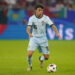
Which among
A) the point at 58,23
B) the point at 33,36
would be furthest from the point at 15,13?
the point at 33,36

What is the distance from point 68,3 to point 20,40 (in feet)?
18.8

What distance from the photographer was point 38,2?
27.4 metres

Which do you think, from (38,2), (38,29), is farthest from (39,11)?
(38,2)

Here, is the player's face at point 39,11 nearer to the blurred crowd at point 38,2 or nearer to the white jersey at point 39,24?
the white jersey at point 39,24

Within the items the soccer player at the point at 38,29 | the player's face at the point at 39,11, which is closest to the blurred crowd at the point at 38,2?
the soccer player at the point at 38,29

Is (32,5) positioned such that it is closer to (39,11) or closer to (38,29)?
(38,29)

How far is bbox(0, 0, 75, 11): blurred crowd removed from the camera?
2711cm

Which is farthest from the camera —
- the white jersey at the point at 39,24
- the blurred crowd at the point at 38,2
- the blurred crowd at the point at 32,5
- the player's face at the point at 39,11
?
the blurred crowd at the point at 38,2

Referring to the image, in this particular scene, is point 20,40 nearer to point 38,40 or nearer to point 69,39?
point 69,39

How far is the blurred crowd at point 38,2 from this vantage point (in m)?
27.1

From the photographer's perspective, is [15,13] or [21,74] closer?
[21,74]

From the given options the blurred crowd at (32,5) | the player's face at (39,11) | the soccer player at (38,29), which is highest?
the blurred crowd at (32,5)

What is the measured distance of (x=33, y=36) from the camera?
35.7 ft

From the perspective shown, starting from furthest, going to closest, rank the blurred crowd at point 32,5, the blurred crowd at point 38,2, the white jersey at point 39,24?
1. the blurred crowd at point 38,2
2. the blurred crowd at point 32,5
3. the white jersey at point 39,24
